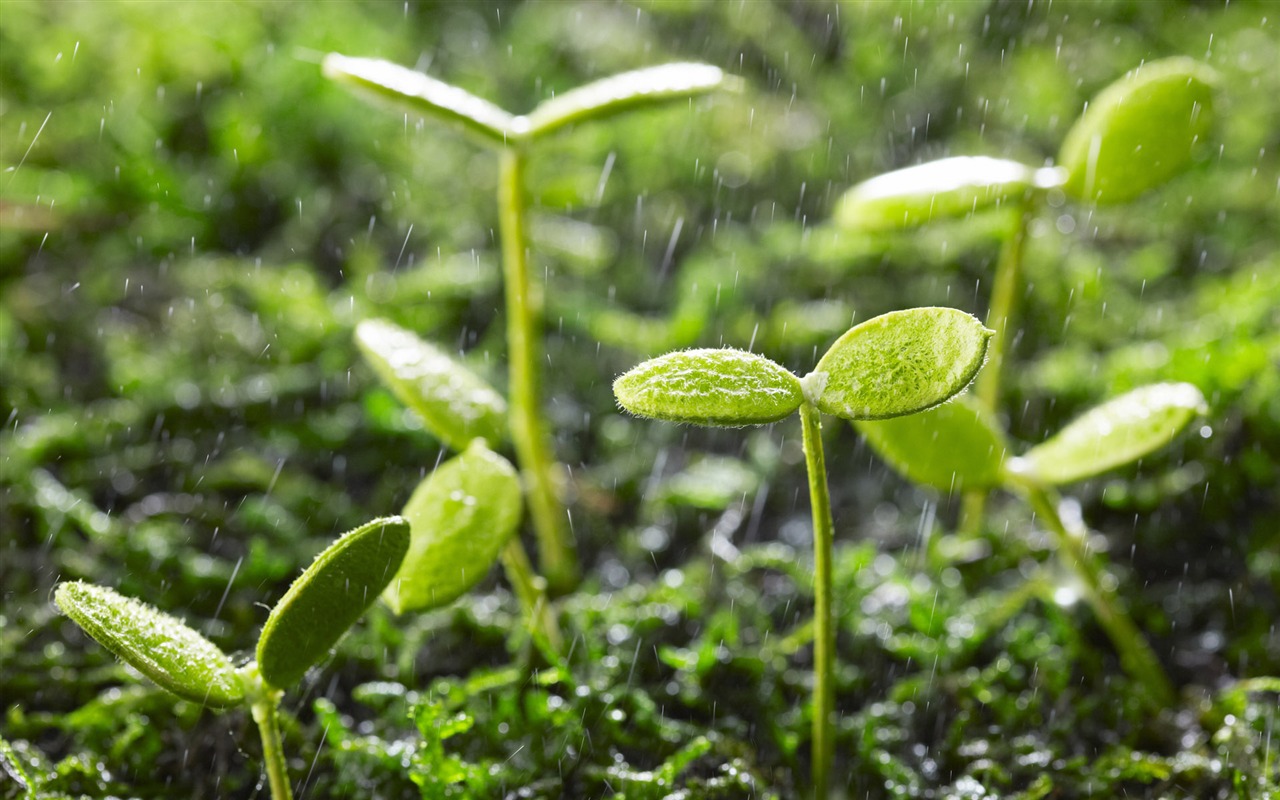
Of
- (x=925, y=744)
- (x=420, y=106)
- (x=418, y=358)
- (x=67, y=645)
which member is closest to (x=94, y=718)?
(x=67, y=645)

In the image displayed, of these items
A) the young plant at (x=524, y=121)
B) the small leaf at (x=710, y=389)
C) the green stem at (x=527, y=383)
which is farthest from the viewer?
the green stem at (x=527, y=383)

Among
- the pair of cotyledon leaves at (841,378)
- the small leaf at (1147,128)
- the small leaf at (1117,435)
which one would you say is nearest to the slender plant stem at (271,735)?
the pair of cotyledon leaves at (841,378)

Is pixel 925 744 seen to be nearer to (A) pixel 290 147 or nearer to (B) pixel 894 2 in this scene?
(A) pixel 290 147

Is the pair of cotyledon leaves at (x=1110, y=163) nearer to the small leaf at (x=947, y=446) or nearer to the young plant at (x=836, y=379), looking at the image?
the small leaf at (x=947, y=446)

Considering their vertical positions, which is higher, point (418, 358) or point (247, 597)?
point (418, 358)

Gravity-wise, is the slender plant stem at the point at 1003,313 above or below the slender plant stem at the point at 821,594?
above
